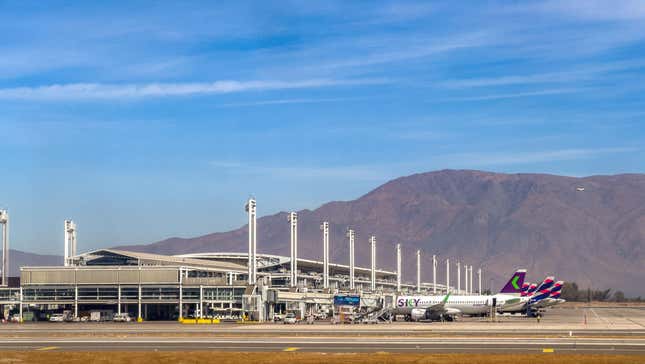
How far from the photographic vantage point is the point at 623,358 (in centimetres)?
5922

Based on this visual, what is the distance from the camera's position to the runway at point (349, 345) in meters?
67.9

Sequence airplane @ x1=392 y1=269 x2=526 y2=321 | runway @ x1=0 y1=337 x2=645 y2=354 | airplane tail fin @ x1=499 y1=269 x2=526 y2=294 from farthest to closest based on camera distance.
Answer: airplane tail fin @ x1=499 y1=269 x2=526 y2=294
airplane @ x1=392 y1=269 x2=526 y2=321
runway @ x1=0 y1=337 x2=645 y2=354

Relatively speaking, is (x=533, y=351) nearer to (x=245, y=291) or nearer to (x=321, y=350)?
(x=321, y=350)


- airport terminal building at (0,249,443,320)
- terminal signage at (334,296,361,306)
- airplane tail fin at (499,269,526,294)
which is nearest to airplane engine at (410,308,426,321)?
airport terminal building at (0,249,443,320)

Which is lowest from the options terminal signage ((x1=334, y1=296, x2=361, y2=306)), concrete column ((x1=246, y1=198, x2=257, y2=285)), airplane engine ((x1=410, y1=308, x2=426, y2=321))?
airplane engine ((x1=410, y1=308, x2=426, y2=321))

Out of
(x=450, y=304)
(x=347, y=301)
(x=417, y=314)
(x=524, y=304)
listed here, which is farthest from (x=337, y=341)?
(x=524, y=304)

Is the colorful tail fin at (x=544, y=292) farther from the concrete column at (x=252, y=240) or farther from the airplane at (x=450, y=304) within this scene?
the concrete column at (x=252, y=240)

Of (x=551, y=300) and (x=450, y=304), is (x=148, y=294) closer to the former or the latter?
(x=450, y=304)

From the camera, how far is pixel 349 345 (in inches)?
2837

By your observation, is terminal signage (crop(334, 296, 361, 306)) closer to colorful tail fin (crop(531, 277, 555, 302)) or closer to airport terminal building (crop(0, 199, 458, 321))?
airport terminal building (crop(0, 199, 458, 321))

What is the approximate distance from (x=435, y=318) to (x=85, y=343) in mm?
67916

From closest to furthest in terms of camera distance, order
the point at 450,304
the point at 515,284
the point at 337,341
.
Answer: the point at 337,341 → the point at 450,304 → the point at 515,284

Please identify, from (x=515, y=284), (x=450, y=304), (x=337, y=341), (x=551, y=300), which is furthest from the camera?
(x=515, y=284)

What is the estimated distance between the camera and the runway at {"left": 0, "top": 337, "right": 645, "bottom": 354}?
6788 centimetres
